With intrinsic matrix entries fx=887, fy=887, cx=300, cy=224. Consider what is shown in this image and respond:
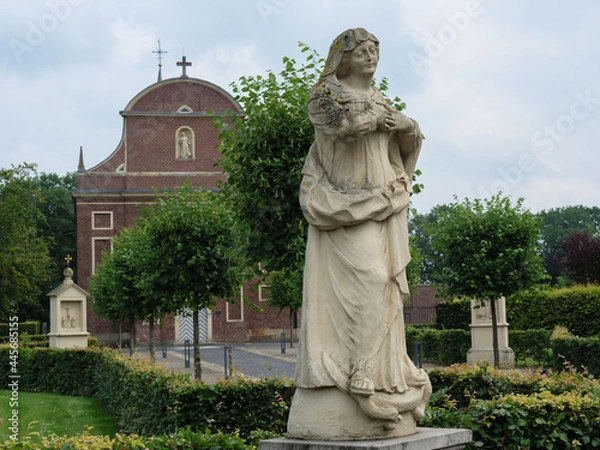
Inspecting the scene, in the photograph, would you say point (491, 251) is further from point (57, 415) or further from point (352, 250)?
point (352, 250)

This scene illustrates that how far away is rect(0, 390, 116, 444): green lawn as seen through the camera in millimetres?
14195

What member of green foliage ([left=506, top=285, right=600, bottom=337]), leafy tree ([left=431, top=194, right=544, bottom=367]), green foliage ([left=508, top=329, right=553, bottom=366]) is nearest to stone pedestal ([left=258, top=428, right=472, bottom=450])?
leafy tree ([left=431, top=194, right=544, bottom=367])

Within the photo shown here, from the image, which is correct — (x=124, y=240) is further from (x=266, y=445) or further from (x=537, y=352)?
(x=266, y=445)

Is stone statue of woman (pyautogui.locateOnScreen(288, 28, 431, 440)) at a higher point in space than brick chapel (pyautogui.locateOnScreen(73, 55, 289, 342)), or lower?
lower

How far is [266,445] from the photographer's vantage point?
5.40 meters

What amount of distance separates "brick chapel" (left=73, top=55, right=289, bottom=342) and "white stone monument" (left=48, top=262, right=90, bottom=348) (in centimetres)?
1830

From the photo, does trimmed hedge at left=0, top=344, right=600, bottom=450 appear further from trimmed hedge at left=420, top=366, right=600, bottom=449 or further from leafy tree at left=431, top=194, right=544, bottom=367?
leafy tree at left=431, top=194, right=544, bottom=367

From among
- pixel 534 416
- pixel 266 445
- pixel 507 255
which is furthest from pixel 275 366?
pixel 266 445

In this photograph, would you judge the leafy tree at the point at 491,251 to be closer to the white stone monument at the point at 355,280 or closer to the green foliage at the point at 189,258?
the green foliage at the point at 189,258

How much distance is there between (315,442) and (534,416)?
3270 millimetres

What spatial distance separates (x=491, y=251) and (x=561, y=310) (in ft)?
32.4

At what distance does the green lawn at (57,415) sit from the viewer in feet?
46.6

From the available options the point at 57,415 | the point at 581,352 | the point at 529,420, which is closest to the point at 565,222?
the point at 581,352

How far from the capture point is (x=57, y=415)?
55.2ft
